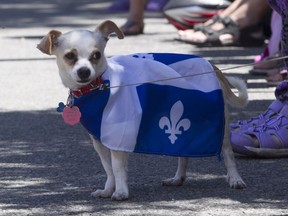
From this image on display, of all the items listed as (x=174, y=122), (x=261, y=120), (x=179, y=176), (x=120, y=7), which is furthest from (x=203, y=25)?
(x=174, y=122)

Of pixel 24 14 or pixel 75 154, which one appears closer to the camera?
pixel 75 154

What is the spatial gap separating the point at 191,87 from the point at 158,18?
985 centimetres

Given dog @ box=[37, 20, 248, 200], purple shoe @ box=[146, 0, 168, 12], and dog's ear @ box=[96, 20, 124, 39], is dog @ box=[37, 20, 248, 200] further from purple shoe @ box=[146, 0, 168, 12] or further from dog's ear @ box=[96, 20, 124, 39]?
purple shoe @ box=[146, 0, 168, 12]

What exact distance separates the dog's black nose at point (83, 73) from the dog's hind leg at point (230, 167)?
0.86m

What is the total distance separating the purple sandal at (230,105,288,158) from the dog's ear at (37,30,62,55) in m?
1.51

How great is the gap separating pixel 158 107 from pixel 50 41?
0.63 meters

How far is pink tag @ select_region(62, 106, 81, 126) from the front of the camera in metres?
5.50

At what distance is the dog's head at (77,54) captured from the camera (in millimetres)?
5455

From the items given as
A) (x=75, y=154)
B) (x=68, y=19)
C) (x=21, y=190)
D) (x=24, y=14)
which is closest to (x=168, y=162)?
Answer: (x=75, y=154)

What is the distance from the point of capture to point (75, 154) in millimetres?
6898

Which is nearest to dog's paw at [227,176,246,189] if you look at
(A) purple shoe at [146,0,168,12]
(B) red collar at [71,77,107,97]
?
(B) red collar at [71,77,107,97]

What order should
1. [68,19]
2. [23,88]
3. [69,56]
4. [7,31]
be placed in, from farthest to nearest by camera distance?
[68,19], [7,31], [23,88], [69,56]

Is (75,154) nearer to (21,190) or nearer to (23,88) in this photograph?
(21,190)

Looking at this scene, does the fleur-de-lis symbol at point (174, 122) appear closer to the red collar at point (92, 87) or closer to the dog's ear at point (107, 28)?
the red collar at point (92, 87)
